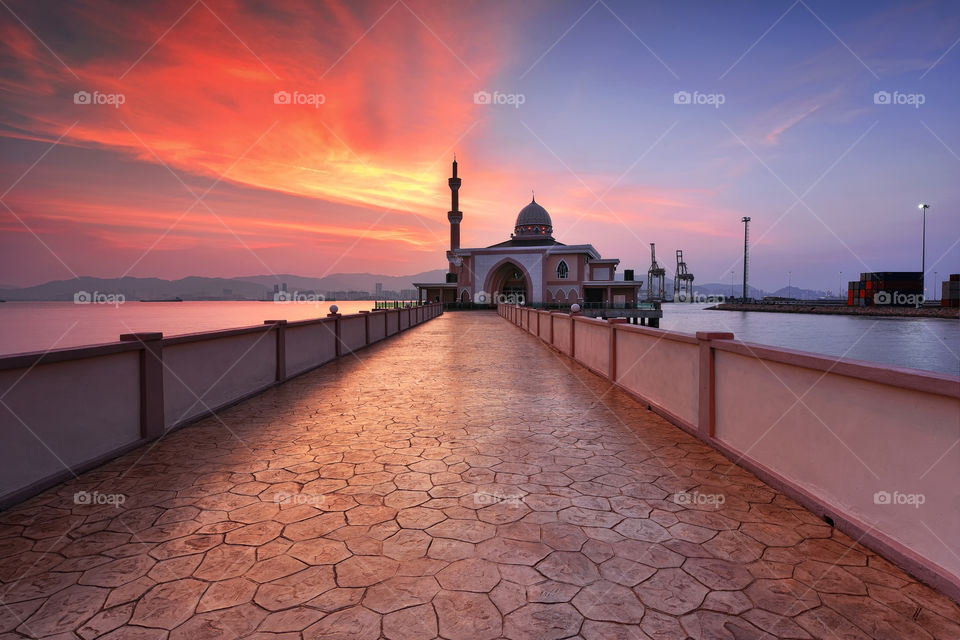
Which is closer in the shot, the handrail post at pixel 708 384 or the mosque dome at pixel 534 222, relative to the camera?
the handrail post at pixel 708 384

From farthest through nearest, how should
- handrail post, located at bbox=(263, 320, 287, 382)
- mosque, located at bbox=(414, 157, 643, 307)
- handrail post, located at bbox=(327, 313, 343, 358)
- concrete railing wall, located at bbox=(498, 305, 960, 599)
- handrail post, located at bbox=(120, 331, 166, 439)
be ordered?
mosque, located at bbox=(414, 157, 643, 307) < handrail post, located at bbox=(327, 313, 343, 358) < handrail post, located at bbox=(263, 320, 287, 382) < handrail post, located at bbox=(120, 331, 166, 439) < concrete railing wall, located at bbox=(498, 305, 960, 599)

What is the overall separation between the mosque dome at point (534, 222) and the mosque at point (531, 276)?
0.30 m

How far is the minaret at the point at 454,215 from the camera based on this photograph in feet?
202

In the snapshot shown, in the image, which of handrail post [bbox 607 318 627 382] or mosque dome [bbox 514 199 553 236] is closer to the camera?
handrail post [bbox 607 318 627 382]

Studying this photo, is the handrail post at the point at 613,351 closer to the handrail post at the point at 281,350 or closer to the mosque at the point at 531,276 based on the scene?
the handrail post at the point at 281,350

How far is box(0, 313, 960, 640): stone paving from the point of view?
2.58m

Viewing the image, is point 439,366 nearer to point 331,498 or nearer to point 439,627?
point 331,498

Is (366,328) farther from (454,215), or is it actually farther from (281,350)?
(454,215)

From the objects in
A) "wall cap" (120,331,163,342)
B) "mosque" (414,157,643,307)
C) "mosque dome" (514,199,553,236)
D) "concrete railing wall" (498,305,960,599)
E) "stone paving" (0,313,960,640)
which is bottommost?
"stone paving" (0,313,960,640)

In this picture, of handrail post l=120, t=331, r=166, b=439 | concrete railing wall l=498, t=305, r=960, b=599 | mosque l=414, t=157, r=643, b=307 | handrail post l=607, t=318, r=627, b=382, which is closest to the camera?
concrete railing wall l=498, t=305, r=960, b=599

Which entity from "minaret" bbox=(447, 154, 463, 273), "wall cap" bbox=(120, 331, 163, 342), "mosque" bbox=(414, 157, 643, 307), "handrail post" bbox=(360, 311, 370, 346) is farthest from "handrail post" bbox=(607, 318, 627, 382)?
"minaret" bbox=(447, 154, 463, 273)

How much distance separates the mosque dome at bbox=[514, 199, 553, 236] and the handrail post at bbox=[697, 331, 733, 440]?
197 ft

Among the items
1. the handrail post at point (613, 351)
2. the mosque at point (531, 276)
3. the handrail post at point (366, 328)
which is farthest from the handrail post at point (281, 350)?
the mosque at point (531, 276)

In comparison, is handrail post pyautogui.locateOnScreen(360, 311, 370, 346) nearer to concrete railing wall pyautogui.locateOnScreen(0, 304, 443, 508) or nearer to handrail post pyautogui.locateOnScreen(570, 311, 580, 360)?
concrete railing wall pyautogui.locateOnScreen(0, 304, 443, 508)
